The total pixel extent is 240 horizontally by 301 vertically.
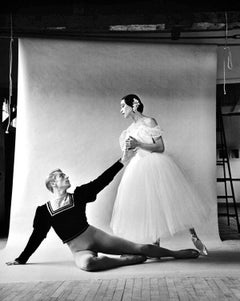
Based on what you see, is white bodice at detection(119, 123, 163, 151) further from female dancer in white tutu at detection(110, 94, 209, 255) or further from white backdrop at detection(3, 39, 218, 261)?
white backdrop at detection(3, 39, 218, 261)

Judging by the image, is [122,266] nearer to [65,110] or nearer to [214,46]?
[65,110]

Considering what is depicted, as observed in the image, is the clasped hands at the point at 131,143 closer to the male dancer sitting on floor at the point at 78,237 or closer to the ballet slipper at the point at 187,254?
the male dancer sitting on floor at the point at 78,237

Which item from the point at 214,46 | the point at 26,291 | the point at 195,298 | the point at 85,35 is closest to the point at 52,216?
the point at 26,291

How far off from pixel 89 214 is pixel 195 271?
5.16 ft

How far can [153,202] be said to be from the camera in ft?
14.0

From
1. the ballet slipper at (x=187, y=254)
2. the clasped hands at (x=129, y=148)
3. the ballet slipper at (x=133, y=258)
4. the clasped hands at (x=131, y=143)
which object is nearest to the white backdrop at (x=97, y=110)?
the clasped hands at (x=129, y=148)

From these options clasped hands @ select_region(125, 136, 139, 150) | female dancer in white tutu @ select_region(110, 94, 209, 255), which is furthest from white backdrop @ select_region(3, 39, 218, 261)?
female dancer in white tutu @ select_region(110, 94, 209, 255)

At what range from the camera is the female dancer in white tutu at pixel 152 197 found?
4207 mm

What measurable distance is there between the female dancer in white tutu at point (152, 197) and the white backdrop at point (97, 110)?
42 cm

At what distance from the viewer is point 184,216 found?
4.30 meters

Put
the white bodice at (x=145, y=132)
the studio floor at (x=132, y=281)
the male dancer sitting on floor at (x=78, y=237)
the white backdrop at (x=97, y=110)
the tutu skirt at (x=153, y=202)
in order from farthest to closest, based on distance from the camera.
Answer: the white backdrop at (x=97, y=110) < the white bodice at (x=145, y=132) < the tutu skirt at (x=153, y=202) < the male dancer sitting on floor at (x=78, y=237) < the studio floor at (x=132, y=281)

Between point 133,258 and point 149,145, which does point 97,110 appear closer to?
point 149,145

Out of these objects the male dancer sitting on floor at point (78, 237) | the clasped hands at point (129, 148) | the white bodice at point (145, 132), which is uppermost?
the white bodice at point (145, 132)

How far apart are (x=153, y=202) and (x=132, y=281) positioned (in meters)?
0.97
